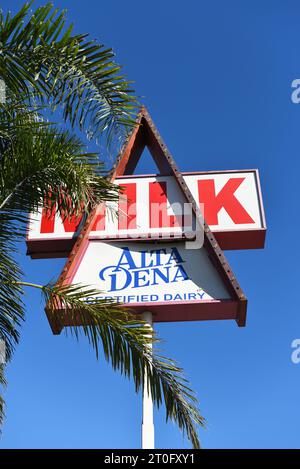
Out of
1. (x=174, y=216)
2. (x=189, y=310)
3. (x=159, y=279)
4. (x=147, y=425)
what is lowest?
(x=147, y=425)

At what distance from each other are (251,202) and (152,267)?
2.11 metres

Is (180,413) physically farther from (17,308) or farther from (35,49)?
(35,49)

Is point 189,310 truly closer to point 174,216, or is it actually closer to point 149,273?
point 149,273

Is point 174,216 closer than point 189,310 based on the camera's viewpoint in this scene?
No

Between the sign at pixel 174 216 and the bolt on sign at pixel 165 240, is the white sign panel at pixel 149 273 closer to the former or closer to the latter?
the bolt on sign at pixel 165 240

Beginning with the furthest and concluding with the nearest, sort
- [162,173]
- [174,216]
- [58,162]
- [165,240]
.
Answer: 1. [162,173]
2. [174,216]
3. [165,240]
4. [58,162]

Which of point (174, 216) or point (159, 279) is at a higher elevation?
point (174, 216)

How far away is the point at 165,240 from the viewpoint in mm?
10344

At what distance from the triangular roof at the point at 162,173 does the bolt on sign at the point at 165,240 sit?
0.05ft

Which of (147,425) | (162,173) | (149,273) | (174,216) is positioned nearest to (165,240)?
(174,216)

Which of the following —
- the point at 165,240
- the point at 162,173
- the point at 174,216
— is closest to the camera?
the point at 165,240

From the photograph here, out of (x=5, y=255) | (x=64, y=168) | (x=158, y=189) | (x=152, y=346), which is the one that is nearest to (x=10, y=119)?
(x=64, y=168)

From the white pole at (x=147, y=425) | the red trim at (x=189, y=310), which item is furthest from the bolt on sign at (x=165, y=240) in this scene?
the white pole at (x=147, y=425)

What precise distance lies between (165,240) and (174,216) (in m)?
0.54
